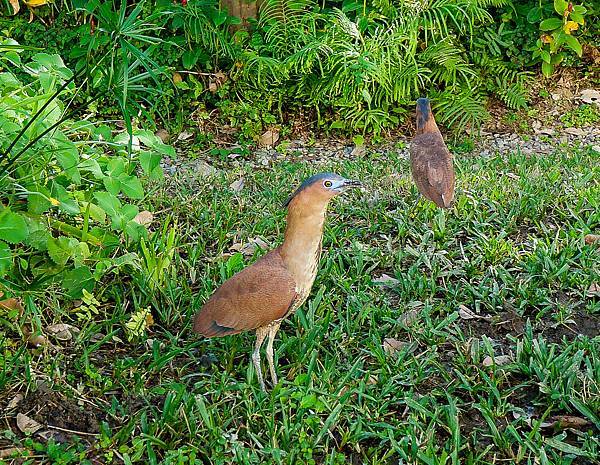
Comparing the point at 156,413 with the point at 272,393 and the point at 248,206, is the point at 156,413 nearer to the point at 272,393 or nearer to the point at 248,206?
the point at 272,393

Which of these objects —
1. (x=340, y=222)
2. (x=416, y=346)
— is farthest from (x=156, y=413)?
(x=340, y=222)

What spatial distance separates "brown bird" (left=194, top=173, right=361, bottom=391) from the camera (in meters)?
3.18

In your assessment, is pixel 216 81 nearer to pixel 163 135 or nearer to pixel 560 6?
pixel 163 135

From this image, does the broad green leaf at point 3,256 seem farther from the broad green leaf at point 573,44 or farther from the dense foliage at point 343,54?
the broad green leaf at point 573,44

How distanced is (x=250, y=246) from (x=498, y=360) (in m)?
1.79

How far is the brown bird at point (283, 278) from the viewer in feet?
10.4

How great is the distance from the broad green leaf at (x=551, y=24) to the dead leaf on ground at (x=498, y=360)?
4.99 metres

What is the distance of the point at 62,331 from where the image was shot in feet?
12.2

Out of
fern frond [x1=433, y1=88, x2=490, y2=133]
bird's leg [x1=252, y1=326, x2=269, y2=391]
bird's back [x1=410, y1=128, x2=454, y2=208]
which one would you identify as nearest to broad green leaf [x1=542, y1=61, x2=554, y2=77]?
fern frond [x1=433, y1=88, x2=490, y2=133]

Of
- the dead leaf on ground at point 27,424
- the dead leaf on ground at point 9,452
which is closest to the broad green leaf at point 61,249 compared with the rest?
the dead leaf on ground at point 27,424

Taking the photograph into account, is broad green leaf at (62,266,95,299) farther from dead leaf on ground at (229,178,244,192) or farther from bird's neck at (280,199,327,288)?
dead leaf on ground at (229,178,244,192)

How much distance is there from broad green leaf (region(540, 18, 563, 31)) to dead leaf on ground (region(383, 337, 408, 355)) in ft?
16.5

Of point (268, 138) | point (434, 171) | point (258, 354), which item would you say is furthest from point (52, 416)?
point (268, 138)

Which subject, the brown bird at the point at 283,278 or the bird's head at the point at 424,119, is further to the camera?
the bird's head at the point at 424,119
